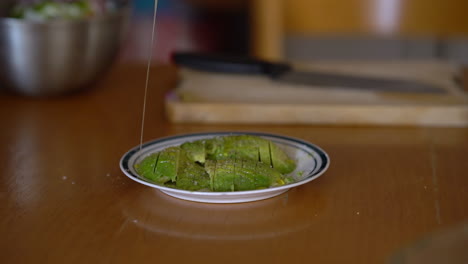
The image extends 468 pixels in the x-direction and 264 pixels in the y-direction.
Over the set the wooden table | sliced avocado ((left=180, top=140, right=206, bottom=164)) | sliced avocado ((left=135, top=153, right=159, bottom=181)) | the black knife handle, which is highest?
the black knife handle

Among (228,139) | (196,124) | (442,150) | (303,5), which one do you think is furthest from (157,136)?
(303,5)

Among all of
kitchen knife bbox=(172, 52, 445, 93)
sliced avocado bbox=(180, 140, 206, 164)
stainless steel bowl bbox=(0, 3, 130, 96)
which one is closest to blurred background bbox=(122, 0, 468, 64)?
kitchen knife bbox=(172, 52, 445, 93)

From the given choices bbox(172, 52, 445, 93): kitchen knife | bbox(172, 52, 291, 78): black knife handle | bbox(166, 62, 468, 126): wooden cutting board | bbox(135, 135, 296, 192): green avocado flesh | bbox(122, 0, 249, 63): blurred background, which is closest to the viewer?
bbox(135, 135, 296, 192): green avocado flesh

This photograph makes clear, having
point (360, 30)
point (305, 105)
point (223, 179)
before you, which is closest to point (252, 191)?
point (223, 179)

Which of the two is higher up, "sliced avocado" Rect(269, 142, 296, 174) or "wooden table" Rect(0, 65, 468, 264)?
"sliced avocado" Rect(269, 142, 296, 174)

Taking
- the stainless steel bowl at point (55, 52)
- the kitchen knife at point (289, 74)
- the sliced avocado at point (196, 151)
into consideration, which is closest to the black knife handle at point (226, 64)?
the kitchen knife at point (289, 74)

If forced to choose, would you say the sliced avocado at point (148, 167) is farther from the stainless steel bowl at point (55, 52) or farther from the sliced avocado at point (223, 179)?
the stainless steel bowl at point (55, 52)

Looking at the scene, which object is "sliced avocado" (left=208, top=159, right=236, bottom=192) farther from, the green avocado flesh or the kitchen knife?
the kitchen knife

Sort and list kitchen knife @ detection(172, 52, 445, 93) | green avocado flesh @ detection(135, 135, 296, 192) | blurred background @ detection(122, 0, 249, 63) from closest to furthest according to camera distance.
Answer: green avocado flesh @ detection(135, 135, 296, 192) < kitchen knife @ detection(172, 52, 445, 93) < blurred background @ detection(122, 0, 249, 63)
